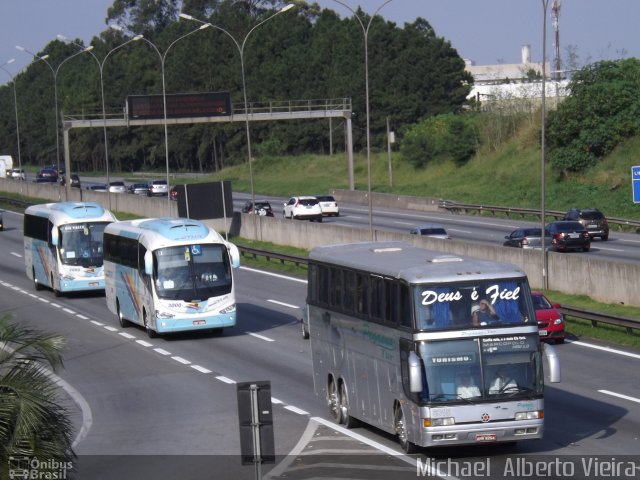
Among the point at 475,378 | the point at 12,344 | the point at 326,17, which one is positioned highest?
the point at 326,17

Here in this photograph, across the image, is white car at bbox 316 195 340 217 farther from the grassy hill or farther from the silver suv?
the silver suv

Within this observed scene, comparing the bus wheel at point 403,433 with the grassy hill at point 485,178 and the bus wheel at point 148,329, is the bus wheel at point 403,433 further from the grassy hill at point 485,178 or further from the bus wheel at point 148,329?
the grassy hill at point 485,178

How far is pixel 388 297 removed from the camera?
1579 cm

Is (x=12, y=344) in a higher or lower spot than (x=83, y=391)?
higher

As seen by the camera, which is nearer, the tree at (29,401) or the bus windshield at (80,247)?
the tree at (29,401)

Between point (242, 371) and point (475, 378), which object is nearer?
point (475, 378)

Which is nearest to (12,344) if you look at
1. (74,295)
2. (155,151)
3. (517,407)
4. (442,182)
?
(517,407)

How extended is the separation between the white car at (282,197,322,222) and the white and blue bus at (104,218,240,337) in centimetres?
3635

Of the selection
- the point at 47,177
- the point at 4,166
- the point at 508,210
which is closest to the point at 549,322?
the point at 508,210

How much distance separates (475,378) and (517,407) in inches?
25.3

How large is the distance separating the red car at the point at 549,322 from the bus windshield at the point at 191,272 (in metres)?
7.78

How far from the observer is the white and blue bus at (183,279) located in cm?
2850

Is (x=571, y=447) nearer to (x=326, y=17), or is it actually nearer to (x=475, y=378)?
(x=475, y=378)

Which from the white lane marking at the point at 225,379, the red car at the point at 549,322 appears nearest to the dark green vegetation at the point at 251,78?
the red car at the point at 549,322
